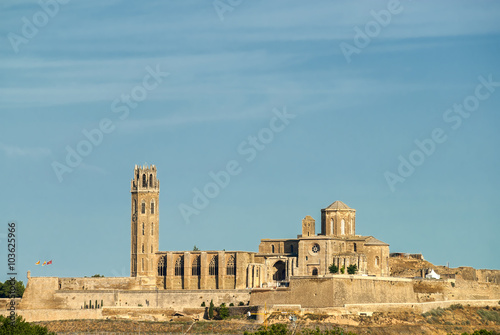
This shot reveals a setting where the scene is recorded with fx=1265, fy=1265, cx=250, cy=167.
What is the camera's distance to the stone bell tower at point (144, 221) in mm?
123625

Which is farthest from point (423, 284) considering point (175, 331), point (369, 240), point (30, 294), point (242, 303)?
point (30, 294)

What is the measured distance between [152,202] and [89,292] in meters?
11.3

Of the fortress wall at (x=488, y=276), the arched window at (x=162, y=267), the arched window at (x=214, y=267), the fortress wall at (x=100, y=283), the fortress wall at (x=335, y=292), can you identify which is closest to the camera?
the fortress wall at (x=335, y=292)

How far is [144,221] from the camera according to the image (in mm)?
124562

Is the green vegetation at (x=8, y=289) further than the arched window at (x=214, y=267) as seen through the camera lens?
Yes

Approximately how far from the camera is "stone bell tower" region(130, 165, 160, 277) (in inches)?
4867

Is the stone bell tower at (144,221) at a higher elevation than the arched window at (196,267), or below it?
higher

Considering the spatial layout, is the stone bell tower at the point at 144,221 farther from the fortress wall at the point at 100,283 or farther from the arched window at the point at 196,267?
the arched window at the point at 196,267

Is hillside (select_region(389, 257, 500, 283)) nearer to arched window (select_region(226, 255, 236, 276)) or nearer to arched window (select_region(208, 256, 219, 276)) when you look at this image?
arched window (select_region(226, 255, 236, 276))

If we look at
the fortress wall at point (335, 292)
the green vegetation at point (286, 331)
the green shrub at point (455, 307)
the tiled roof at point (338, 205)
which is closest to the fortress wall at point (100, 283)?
the fortress wall at point (335, 292)

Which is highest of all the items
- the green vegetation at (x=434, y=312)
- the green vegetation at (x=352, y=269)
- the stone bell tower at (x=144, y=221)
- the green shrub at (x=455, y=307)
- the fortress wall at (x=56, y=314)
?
the stone bell tower at (x=144, y=221)

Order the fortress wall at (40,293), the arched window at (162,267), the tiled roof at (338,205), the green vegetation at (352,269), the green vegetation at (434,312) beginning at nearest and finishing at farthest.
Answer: the green vegetation at (434,312), the green vegetation at (352,269), the fortress wall at (40,293), the arched window at (162,267), the tiled roof at (338,205)

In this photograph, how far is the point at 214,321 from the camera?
112 metres

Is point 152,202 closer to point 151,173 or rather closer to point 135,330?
point 151,173
